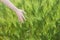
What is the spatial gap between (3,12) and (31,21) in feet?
0.78

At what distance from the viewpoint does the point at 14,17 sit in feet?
5.72

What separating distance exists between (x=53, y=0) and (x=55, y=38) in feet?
0.94

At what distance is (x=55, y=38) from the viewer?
5.51 ft

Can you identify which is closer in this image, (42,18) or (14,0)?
(42,18)

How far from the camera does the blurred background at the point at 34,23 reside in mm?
1659

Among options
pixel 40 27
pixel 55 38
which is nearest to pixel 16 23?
pixel 40 27

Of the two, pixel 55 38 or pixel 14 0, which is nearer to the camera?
pixel 55 38

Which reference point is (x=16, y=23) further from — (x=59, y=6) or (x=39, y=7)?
(x=59, y=6)

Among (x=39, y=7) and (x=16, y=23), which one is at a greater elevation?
(x=39, y=7)

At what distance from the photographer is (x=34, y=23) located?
1662 millimetres

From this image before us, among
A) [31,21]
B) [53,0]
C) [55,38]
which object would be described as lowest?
[55,38]

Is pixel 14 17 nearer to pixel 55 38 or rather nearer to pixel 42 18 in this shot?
pixel 42 18

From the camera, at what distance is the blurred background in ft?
5.44

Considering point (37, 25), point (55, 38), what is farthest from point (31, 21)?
point (55, 38)
